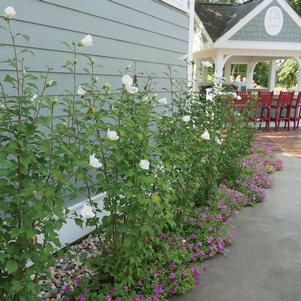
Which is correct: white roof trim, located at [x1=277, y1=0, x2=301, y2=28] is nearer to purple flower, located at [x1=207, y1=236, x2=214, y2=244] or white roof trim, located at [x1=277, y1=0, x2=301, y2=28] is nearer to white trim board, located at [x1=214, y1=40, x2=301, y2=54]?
white trim board, located at [x1=214, y1=40, x2=301, y2=54]

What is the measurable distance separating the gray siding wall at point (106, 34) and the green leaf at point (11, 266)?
152 cm

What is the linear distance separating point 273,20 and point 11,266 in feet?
38.2

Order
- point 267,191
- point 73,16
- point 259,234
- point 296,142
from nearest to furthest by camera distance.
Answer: point 73,16, point 259,234, point 267,191, point 296,142

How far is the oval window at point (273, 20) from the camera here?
11.2m

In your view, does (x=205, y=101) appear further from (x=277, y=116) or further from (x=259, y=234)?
(x=277, y=116)

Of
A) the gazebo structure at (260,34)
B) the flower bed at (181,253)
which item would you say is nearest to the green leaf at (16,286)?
the flower bed at (181,253)

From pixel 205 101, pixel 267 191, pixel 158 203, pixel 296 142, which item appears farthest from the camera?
pixel 296 142

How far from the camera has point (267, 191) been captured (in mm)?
5164

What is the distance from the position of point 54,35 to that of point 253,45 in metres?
9.49

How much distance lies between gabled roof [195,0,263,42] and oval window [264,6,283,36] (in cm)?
53

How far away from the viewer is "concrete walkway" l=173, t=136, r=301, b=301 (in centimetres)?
269

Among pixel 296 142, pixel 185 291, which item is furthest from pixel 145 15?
pixel 296 142

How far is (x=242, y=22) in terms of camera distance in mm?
11117

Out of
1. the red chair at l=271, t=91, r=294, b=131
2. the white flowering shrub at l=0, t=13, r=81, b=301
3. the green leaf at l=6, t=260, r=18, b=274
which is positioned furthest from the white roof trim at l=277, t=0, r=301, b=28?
the green leaf at l=6, t=260, r=18, b=274
